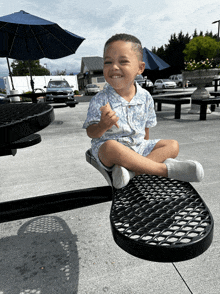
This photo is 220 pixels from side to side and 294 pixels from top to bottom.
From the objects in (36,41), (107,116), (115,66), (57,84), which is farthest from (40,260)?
(57,84)

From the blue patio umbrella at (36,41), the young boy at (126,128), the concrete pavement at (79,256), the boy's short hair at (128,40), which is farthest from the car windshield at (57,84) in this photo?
the boy's short hair at (128,40)

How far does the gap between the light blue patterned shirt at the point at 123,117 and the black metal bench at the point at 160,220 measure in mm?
324

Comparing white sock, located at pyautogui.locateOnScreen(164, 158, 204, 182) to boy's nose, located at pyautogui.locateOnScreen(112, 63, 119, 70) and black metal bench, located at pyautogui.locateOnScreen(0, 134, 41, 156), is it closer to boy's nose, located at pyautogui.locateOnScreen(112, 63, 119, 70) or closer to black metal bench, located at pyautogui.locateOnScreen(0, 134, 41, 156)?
boy's nose, located at pyautogui.locateOnScreen(112, 63, 119, 70)

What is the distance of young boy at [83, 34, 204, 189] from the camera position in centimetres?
117

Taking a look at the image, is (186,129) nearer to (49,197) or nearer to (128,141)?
(128,141)

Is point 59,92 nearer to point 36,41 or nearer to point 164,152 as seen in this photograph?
point 36,41

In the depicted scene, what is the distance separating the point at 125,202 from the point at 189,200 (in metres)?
0.29

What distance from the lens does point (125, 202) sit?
1.01 meters

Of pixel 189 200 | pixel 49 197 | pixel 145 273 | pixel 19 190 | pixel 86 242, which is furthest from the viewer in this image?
pixel 19 190

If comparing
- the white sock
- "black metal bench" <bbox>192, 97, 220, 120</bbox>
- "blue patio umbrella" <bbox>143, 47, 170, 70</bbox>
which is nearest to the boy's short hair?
the white sock

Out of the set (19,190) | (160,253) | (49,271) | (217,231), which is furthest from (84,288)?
(19,190)

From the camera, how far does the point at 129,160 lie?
1202 mm

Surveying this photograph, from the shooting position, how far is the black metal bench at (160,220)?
71cm

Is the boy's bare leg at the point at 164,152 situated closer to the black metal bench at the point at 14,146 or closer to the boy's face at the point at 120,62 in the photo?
the boy's face at the point at 120,62
